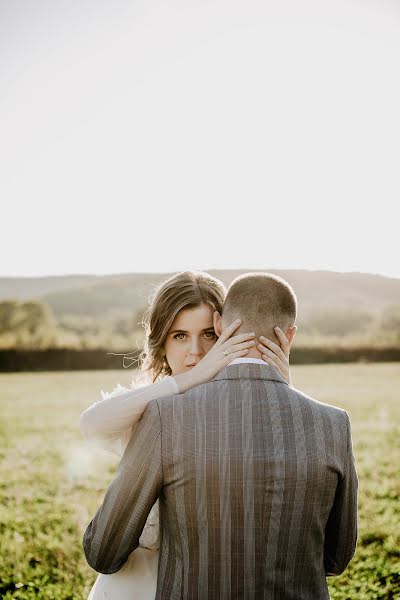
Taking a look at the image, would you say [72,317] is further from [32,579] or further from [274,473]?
[274,473]

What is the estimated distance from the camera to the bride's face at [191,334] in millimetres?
3541

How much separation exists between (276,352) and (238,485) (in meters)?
0.60

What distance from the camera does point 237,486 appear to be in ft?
6.77

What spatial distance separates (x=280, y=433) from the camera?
2104 millimetres

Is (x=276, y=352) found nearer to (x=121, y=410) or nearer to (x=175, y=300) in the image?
(x=121, y=410)

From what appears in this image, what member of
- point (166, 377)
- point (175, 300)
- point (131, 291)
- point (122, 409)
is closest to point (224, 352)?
point (166, 377)

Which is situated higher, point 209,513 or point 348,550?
point 209,513

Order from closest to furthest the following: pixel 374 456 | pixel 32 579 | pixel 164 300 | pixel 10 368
Result: pixel 164 300, pixel 32 579, pixel 374 456, pixel 10 368

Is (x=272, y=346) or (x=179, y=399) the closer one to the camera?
(x=179, y=399)

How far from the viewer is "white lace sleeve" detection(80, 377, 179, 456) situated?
8.38 ft

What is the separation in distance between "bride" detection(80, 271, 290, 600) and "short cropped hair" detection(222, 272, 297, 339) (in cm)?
4

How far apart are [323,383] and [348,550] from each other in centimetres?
2099

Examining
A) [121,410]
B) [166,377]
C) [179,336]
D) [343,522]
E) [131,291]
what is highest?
[131,291]

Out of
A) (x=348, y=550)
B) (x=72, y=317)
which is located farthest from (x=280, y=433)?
(x=72, y=317)
